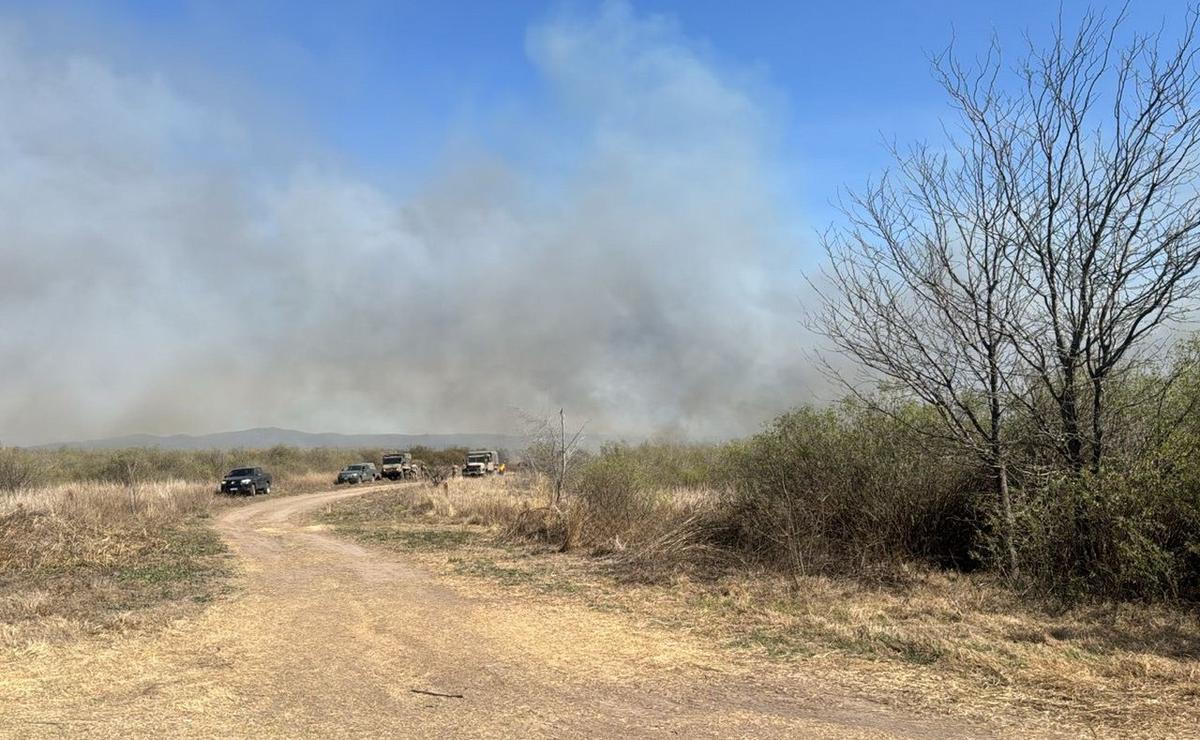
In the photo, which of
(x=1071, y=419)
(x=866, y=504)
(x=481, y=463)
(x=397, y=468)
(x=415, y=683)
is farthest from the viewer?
(x=397, y=468)

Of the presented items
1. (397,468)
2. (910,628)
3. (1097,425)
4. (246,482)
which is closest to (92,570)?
(910,628)

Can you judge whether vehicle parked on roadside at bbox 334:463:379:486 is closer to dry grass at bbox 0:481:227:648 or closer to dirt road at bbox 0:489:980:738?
dry grass at bbox 0:481:227:648

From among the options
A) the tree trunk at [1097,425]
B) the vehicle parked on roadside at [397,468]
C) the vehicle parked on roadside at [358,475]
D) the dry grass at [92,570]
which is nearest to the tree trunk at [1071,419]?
the tree trunk at [1097,425]

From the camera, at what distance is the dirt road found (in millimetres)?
5367

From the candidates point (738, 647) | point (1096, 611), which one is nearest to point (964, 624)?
point (1096, 611)

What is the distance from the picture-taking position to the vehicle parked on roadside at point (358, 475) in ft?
176

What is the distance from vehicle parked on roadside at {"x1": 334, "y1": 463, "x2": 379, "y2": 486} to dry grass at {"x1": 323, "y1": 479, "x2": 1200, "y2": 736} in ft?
132

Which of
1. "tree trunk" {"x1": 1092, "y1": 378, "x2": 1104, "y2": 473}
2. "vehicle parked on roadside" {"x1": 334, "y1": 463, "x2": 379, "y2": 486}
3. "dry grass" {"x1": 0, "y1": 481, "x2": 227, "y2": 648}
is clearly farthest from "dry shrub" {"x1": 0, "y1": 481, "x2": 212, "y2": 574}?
"vehicle parked on roadside" {"x1": 334, "y1": 463, "x2": 379, "y2": 486}

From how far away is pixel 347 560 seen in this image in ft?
49.5

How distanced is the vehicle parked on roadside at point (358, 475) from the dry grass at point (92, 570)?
105 feet

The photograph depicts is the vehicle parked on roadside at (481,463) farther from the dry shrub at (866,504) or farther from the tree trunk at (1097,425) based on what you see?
the tree trunk at (1097,425)

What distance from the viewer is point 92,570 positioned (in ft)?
43.1

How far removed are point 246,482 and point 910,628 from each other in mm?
38262

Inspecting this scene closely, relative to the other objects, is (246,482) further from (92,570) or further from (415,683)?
(415,683)
